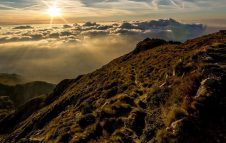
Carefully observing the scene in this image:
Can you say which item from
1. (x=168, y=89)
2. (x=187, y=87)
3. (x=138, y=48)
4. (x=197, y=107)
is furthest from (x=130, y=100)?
(x=138, y=48)

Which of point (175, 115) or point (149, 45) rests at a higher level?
point (175, 115)

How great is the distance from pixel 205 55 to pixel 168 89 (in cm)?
981

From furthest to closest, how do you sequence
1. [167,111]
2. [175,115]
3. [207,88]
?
[167,111] < [207,88] < [175,115]

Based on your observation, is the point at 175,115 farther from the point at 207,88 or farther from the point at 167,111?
the point at 207,88

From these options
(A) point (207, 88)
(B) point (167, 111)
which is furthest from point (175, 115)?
(A) point (207, 88)

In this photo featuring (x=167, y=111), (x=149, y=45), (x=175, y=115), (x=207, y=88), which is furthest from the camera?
(x=149, y=45)

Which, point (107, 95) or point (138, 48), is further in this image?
point (138, 48)

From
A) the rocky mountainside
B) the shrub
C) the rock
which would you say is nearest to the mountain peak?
the rocky mountainside

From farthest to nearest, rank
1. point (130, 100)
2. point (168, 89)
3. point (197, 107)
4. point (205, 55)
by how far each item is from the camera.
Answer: point (130, 100)
point (205, 55)
point (168, 89)
point (197, 107)

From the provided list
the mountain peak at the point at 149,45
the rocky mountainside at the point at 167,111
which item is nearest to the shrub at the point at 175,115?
the rocky mountainside at the point at 167,111

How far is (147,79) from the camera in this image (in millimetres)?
70125

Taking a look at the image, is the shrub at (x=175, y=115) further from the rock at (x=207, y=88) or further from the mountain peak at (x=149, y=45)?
the mountain peak at (x=149, y=45)

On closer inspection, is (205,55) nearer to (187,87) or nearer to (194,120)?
(187,87)

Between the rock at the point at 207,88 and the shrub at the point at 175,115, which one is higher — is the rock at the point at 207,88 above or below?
above
